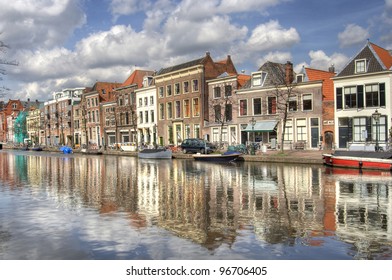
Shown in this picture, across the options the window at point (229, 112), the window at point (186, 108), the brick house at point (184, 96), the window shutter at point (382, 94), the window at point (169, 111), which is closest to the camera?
the window shutter at point (382, 94)

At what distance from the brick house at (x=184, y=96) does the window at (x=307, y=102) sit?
1639 centimetres

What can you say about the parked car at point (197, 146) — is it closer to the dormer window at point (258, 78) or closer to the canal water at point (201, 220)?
the dormer window at point (258, 78)

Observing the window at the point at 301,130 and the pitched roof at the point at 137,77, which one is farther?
the pitched roof at the point at 137,77

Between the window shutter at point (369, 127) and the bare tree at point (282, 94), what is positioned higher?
the bare tree at point (282, 94)

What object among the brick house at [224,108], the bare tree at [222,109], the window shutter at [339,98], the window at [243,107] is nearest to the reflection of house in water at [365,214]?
the window shutter at [339,98]

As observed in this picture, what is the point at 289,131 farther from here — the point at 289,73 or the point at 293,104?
the point at 289,73

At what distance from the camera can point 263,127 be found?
162 ft

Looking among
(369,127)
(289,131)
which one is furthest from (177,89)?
(369,127)

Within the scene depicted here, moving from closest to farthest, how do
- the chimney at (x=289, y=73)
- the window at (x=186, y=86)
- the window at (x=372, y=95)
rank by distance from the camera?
1. the window at (x=372, y=95)
2. the chimney at (x=289, y=73)
3. the window at (x=186, y=86)

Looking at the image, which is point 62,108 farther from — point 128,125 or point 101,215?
point 101,215

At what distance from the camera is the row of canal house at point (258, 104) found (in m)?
40.6

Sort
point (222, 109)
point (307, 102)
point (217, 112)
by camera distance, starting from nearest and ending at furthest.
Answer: point (307, 102) → point (222, 109) → point (217, 112)

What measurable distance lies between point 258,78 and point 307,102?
761cm

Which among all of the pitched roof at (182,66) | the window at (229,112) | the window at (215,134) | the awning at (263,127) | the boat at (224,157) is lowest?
the boat at (224,157)
